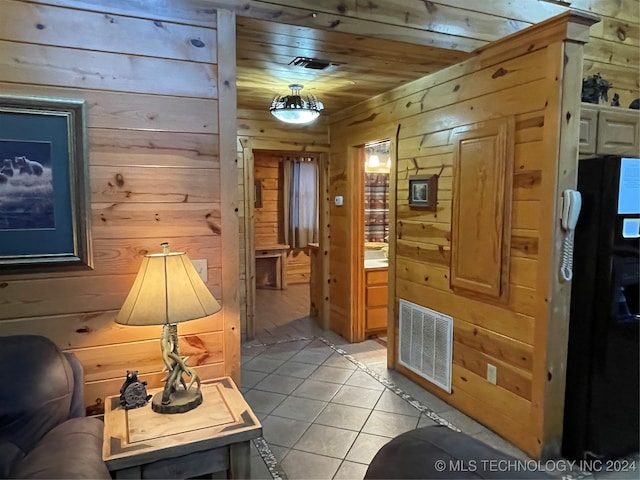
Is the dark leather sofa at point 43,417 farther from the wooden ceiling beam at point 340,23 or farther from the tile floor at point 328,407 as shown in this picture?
the wooden ceiling beam at point 340,23

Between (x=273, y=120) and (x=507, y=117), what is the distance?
8.09 feet

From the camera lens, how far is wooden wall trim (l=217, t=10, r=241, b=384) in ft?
6.81

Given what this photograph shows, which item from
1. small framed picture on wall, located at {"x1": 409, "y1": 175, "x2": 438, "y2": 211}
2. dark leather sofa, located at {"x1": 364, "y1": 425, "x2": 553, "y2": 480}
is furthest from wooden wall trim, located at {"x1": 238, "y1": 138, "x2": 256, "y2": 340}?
dark leather sofa, located at {"x1": 364, "y1": 425, "x2": 553, "y2": 480}

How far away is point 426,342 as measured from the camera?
10.8 ft

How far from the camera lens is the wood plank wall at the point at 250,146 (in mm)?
4312

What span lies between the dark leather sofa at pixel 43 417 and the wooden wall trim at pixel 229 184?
66 cm

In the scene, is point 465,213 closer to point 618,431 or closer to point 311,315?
point 618,431

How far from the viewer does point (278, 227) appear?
24.6 feet

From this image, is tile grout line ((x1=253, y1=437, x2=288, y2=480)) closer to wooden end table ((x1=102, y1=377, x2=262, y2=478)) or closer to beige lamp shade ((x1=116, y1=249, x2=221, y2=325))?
wooden end table ((x1=102, y1=377, x2=262, y2=478))

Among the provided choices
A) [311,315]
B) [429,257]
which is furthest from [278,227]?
[429,257]

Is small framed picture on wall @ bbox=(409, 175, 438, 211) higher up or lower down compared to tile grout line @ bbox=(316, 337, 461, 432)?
higher up

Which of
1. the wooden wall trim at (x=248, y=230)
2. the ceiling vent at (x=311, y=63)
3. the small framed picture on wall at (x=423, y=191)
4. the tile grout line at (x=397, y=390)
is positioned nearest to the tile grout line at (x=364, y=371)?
the tile grout line at (x=397, y=390)

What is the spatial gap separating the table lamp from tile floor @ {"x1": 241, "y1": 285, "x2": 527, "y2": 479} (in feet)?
2.62

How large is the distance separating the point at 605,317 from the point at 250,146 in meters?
3.24
